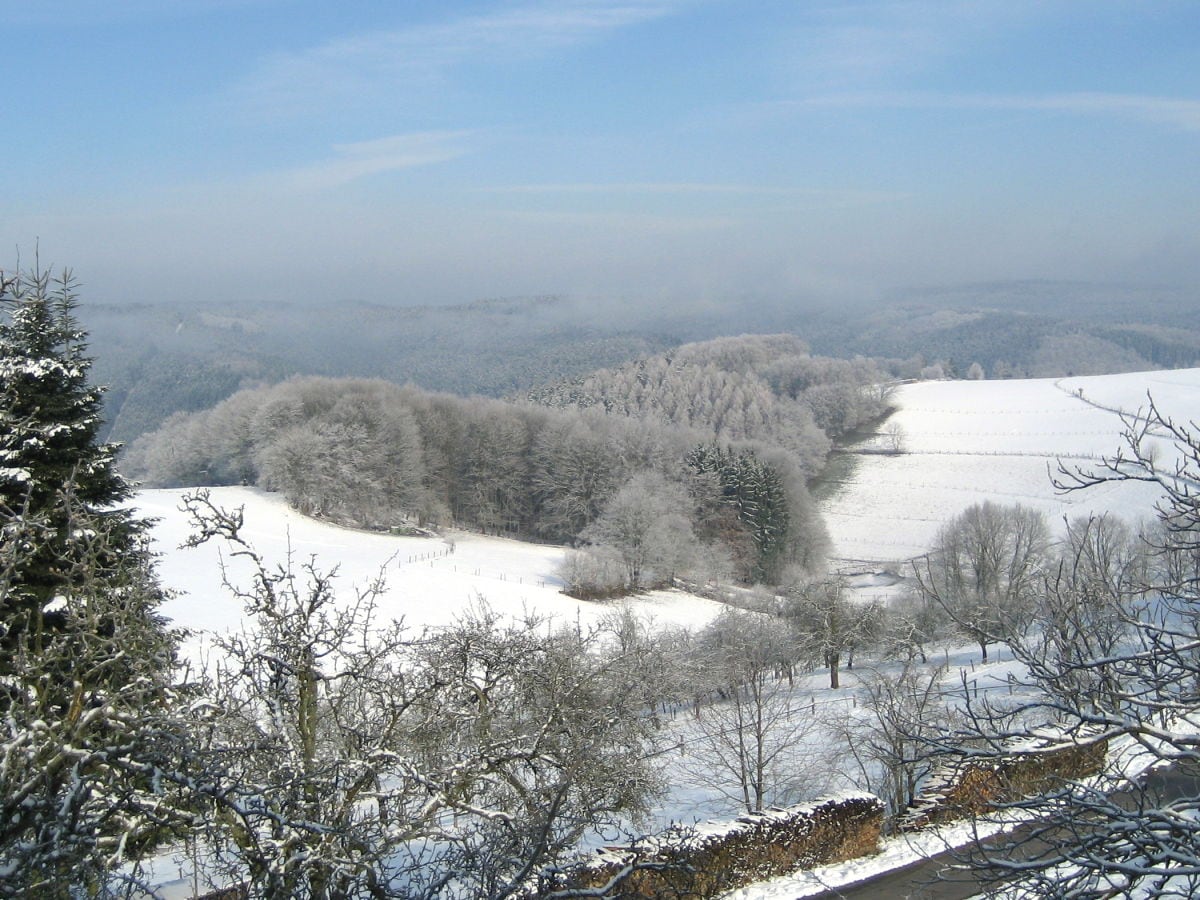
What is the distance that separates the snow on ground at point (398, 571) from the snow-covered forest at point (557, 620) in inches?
13.3

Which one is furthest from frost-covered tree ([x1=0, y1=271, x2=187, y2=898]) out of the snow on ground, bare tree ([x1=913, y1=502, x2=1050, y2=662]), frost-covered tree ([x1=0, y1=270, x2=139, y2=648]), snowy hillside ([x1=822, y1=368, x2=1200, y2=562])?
snowy hillside ([x1=822, y1=368, x2=1200, y2=562])

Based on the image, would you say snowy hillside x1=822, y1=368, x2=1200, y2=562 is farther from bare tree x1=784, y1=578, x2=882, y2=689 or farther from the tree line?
bare tree x1=784, y1=578, x2=882, y2=689

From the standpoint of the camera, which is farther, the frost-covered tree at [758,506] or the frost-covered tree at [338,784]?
the frost-covered tree at [758,506]

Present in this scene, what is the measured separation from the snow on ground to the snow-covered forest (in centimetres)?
34

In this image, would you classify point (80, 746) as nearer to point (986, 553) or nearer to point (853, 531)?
point (986, 553)

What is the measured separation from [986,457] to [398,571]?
51.9 meters

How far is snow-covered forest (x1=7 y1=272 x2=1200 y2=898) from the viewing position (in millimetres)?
5699

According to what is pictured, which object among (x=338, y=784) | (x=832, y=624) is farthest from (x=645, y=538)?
(x=338, y=784)

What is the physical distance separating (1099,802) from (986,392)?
100343 millimetres

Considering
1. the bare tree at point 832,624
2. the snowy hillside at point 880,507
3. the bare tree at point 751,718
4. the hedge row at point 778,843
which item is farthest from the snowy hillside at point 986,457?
the hedge row at point 778,843

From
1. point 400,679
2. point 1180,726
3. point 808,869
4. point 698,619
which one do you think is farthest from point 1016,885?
point 698,619

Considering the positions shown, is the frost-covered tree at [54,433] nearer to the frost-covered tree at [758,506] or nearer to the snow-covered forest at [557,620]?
the snow-covered forest at [557,620]

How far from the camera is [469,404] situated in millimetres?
76062

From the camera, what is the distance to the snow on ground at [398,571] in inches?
1346
